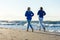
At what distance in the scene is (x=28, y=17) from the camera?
19219mm

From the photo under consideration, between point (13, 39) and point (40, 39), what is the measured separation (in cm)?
134

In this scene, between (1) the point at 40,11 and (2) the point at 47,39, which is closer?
(2) the point at 47,39

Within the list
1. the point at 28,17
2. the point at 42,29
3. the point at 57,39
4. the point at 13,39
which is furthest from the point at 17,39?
the point at 42,29

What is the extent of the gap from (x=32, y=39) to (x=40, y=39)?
1.31ft

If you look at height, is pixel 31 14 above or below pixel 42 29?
above

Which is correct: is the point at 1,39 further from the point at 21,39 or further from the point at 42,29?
the point at 42,29

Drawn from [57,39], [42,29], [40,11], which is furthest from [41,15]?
[57,39]

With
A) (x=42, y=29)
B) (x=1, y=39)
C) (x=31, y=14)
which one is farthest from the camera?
(x=42, y=29)

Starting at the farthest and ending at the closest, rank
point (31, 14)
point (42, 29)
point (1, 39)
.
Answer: point (42, 29) → point (31, 14) → point (1, 39)

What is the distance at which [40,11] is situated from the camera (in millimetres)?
19750

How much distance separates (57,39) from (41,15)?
21.3 ft

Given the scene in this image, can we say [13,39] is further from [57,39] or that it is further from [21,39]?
[57,39]

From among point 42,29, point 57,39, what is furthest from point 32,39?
point 42,29

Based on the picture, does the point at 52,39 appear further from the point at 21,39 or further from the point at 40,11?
the point at 40,11
